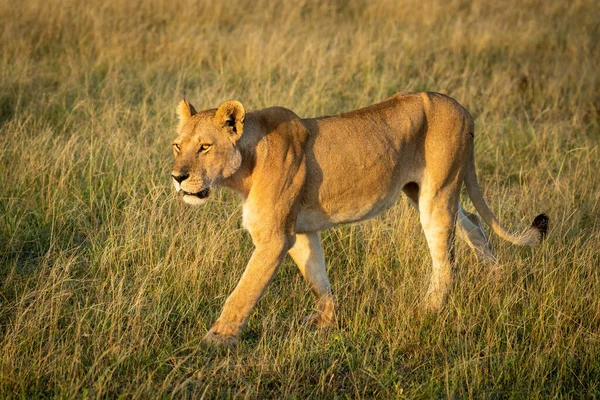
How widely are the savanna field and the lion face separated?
0.69 meters

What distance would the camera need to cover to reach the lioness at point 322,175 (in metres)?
3.95

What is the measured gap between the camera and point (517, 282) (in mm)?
4562

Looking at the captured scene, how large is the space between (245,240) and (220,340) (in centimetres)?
140

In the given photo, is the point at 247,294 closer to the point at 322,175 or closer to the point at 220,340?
the point at 220,340

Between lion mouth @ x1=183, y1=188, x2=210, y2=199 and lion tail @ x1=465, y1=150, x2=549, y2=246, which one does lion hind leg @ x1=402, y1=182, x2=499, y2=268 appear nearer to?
lion tail @ x1=465, y1=150, x2=549, y2=246

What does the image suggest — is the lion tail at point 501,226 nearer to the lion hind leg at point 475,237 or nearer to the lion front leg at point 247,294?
the lion hind leg at point 475,237

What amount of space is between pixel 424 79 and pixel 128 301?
575cm

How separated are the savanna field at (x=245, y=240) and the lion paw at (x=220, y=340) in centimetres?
4

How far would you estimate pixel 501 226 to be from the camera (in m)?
4.86

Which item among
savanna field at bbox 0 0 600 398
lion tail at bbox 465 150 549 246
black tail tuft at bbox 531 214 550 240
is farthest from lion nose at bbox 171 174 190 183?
black tail tuft at bbox 531 214 550 240

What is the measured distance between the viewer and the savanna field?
3768 millimetres

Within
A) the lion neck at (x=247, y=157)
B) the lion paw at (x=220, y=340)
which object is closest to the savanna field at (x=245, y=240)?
the lion paw at (x=220, y=340)

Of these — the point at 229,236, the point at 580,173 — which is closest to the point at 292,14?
the point at 580,173

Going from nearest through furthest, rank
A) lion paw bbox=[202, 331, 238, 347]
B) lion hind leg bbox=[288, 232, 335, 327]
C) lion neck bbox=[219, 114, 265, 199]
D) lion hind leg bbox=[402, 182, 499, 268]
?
1. lion paw bbox=[202, 331, 238, 347]
2. lion neck bbox=[219, 114, 265, 199]
3. lion hind leg bbox=[288, 232, 335, 327]
4. lion hind leg bbox=[402, 182, 499, 268]
